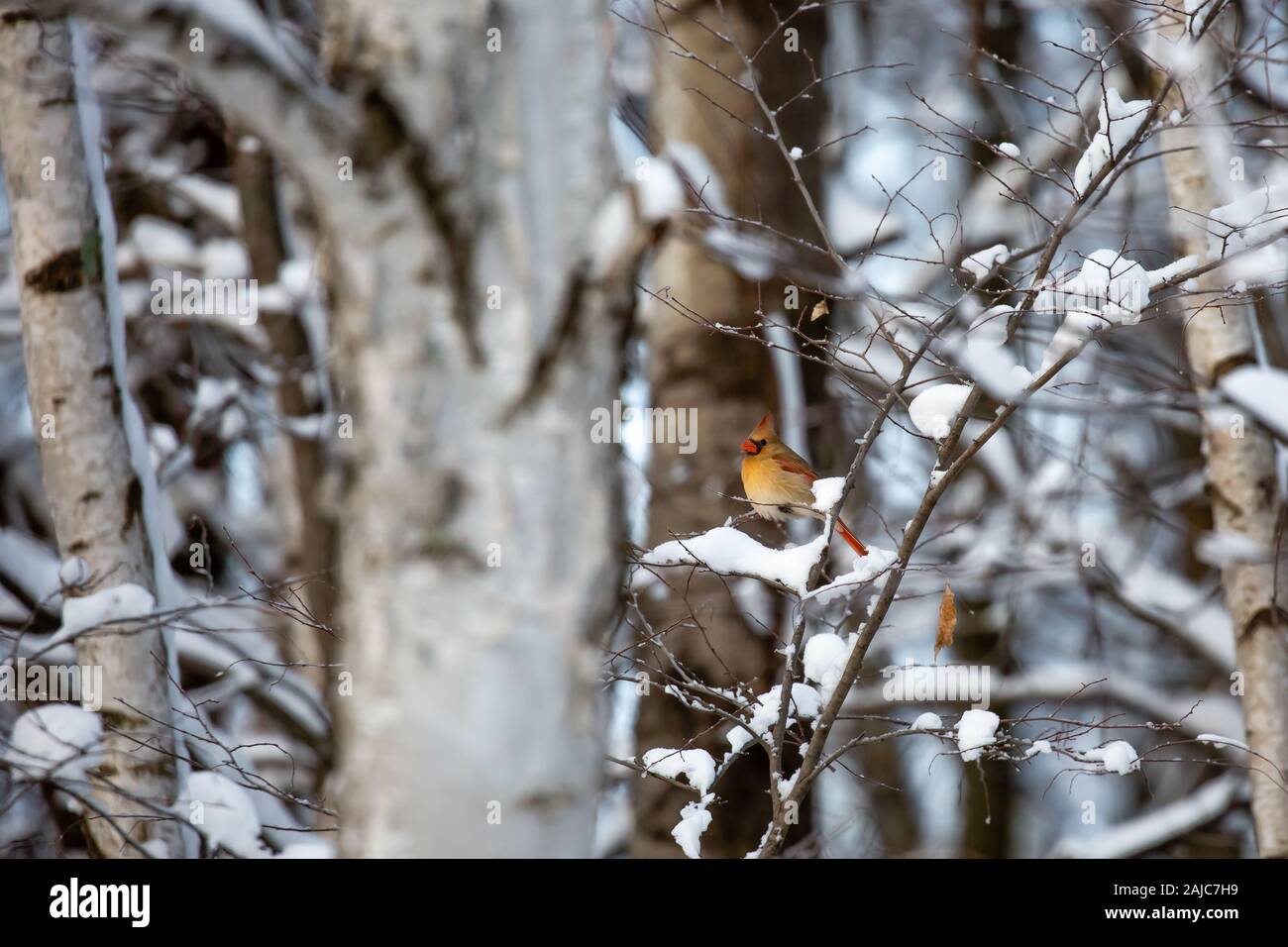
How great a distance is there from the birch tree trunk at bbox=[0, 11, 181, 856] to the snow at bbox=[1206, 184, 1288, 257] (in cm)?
289

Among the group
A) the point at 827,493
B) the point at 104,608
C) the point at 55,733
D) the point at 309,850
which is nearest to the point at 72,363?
the point at 104,608

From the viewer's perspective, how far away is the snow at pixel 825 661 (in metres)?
2.60

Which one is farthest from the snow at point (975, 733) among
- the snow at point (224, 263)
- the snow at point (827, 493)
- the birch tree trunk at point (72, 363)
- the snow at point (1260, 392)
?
the snow at point (224, 263)

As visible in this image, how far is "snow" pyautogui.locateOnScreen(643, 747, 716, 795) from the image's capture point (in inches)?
105

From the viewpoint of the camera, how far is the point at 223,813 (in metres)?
2.86

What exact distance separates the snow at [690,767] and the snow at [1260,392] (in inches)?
89.5

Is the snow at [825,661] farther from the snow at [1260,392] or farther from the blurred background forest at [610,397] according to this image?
the snow at [1260,392]

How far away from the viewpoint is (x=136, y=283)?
6.52 m

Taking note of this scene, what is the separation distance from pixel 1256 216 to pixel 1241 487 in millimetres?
1659

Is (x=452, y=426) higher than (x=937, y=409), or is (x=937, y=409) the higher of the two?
(x=937, y=409)

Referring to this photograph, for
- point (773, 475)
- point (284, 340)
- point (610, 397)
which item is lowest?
point (610, 397)

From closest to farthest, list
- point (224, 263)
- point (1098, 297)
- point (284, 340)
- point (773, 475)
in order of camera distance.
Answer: point (1098, 297), point (773, 475), point (284, 340), point (224, 263)

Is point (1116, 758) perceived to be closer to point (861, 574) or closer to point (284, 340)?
point (861, 574)
